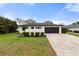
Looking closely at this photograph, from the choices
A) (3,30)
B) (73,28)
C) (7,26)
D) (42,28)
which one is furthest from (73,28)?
(3,30)

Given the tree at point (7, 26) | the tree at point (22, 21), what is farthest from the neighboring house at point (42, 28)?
the tree at point (7, 26)

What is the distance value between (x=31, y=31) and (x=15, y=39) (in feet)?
4.52

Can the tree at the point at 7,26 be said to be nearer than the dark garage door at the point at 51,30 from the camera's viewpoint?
Yes

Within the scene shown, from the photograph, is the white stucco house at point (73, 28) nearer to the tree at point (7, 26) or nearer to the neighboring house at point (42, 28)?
the neighboring house at point (42, 28)

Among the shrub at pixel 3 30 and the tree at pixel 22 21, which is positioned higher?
the tree at pixel 22 21

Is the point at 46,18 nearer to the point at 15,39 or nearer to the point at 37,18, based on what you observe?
the point at 37,18

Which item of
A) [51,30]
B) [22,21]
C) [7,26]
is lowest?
[51,30]

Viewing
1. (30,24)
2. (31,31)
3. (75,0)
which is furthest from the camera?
(31,31)

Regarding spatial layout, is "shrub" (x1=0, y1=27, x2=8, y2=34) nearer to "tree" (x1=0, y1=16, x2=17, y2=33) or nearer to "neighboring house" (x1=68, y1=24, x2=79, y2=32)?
"tree" (x1=0, y1=16, x2=17, y2=33)

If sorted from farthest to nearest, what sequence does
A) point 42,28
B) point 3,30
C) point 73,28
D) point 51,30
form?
point 42,28
point 51,30
point 73,28
point 3,30

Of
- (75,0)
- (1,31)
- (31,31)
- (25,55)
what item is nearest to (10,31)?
(1,31)

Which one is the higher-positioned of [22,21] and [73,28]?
[22,21]

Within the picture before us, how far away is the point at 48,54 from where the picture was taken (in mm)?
5520

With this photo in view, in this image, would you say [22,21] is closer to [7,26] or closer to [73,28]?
[7,26]
